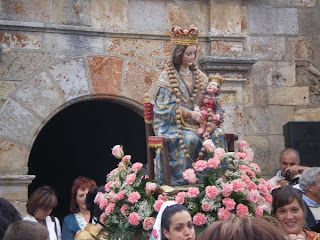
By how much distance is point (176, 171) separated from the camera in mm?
6496

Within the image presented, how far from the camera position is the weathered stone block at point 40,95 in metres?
8.09

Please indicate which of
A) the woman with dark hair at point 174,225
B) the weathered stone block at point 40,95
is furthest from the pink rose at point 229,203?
the weathered stone block at point 40,95

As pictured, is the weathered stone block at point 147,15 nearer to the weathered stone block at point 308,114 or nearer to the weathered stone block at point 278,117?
the weathered stone block at point 278,117

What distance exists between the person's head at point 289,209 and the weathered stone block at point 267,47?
3.76m

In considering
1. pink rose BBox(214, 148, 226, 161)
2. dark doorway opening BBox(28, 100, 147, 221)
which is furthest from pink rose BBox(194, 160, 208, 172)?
dark doorway opening BBox(28, 100, 147, 221)

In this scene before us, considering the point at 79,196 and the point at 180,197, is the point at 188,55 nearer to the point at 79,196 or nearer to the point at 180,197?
the point at 180,197

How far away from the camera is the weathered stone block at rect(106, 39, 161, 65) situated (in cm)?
845

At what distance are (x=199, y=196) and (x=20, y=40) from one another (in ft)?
10.8

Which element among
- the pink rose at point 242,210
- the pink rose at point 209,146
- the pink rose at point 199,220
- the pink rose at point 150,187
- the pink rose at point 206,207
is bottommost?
the pink rose at point 199,220

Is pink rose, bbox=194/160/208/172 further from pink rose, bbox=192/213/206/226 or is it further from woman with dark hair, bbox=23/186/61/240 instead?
woman with dark hair, bbox=23/186/61/240

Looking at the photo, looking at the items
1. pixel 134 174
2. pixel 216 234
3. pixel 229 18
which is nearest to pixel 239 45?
pixel 229 18

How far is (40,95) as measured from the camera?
8.14 metres

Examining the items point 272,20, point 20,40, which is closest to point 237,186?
point 20,40

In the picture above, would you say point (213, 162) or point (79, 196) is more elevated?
point (213, 162)
